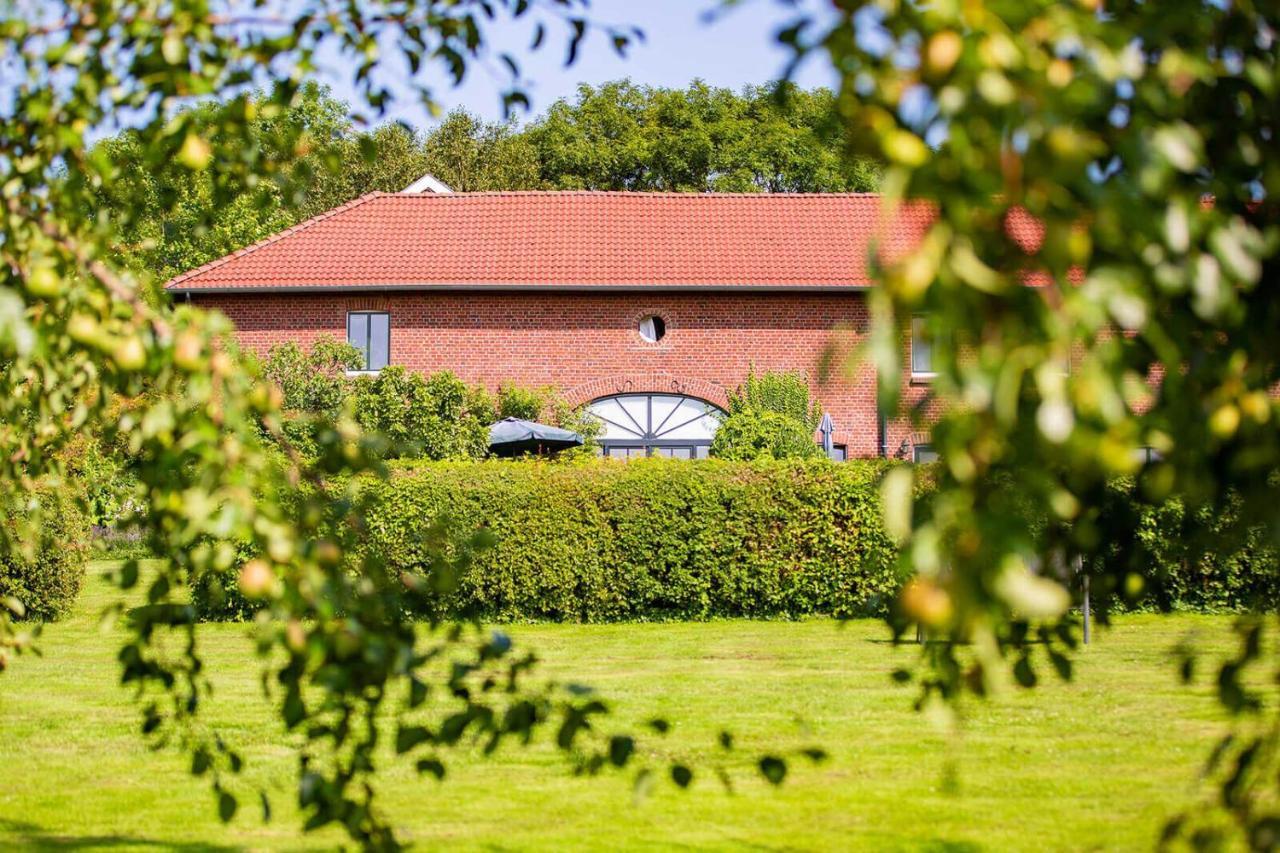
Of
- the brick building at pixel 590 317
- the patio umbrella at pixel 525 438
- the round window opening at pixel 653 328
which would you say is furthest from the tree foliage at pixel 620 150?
the patio umbrella at pixel 525 438

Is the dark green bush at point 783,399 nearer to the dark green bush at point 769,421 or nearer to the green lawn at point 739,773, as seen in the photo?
the dark green bush at point 769,421

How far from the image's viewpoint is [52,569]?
15562mm

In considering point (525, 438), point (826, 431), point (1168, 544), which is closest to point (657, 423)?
point (826, 431)

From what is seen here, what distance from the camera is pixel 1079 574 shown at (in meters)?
3.88

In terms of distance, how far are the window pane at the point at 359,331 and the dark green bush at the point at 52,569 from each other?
1221 centimetres

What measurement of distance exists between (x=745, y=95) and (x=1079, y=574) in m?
56.1

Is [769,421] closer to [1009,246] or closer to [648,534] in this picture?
[648,534]

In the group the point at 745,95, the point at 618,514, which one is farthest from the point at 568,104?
the point at 618,514

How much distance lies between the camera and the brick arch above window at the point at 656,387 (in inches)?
1107

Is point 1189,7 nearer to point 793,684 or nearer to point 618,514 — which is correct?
point 793,684

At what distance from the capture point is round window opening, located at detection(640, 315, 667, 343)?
2855cm

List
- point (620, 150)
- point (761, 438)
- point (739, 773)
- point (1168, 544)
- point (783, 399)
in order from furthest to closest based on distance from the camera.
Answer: point (620, 150) < point (783, 399) < point (761, 438) < point (739, 773) < point (1168, 544)

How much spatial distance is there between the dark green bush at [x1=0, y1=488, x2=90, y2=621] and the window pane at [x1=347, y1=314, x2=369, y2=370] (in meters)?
12.2

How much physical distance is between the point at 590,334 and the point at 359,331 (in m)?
4.66
